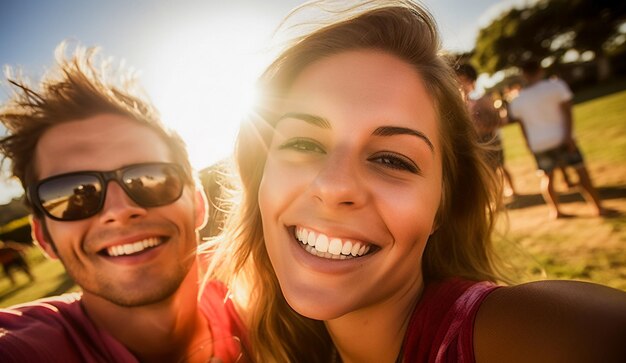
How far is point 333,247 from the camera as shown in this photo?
55.5 inches

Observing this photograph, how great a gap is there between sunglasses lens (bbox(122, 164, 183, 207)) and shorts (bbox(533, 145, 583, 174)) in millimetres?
5925

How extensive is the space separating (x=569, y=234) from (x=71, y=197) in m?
5.91

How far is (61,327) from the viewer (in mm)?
1743

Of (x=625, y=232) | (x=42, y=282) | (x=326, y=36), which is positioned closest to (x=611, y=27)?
(x=625, y=232)

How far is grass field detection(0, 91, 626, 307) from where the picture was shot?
360 centimetres

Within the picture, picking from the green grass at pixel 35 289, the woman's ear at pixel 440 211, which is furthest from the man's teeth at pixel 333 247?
the green grass at pixel 35 289

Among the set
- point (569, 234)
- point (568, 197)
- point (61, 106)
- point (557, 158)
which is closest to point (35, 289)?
point (61, 106)

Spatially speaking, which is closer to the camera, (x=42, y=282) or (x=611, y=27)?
(x=42, y=282)

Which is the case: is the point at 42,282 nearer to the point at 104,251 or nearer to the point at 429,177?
the point at 104,251

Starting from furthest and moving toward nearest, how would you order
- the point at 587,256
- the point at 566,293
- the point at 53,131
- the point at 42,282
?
1. the point at 42,282
2. the point at 587,256
3. the point at 53,131
4. the point at 566,293

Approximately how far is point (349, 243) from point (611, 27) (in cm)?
5134

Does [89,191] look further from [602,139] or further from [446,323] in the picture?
[602,139]

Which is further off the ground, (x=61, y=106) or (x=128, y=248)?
(x=61, y=106)

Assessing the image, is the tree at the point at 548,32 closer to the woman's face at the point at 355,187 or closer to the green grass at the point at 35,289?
the woman's face at the point at 355,187
